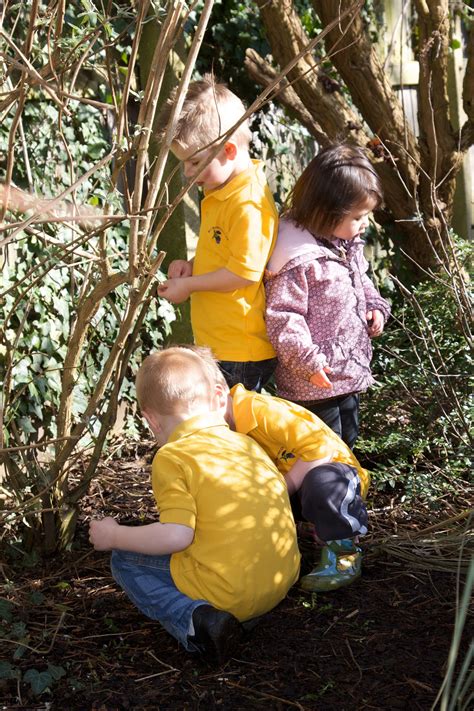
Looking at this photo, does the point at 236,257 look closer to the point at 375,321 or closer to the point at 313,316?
the point at 313,316

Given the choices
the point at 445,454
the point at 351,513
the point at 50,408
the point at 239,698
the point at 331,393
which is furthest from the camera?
the point at 50,408

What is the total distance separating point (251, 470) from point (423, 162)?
2665mm

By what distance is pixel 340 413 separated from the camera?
3.16 meters

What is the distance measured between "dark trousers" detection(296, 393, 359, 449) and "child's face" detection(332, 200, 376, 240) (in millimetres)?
571

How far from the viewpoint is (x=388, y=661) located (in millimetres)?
2221

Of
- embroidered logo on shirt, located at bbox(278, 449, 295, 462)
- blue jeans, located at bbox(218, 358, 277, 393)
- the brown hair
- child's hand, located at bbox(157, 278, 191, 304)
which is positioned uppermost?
the brown hair

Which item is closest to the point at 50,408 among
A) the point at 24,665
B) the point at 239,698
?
the point at 24,665

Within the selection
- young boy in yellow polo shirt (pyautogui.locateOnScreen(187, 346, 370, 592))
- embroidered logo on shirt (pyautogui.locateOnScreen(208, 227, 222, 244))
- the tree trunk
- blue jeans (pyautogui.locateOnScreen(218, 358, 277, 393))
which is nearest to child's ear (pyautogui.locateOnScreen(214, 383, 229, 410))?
young boy in yellow polo shirt (pyautogui.locateOnScreen(187, 346, 370, 592))

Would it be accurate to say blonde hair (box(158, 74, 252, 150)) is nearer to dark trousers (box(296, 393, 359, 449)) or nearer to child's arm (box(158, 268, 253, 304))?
child's arm (box(158, 268, 253, 304))

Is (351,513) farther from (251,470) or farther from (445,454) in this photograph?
(445,454)

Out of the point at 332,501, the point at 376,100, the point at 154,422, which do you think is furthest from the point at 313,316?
the point at 376,100

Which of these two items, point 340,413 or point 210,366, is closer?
point 210,366

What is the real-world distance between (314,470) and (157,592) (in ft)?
2.03

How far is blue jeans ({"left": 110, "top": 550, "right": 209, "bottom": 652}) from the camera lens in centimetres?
223
